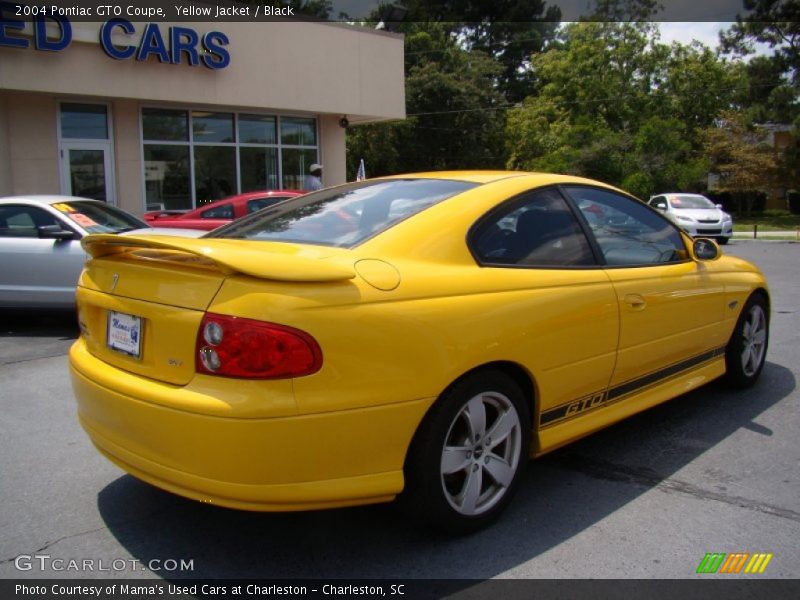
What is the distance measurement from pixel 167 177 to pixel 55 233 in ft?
27.0

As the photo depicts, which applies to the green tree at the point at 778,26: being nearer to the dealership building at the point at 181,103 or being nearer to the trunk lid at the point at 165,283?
the dealership building at the point at 181,103

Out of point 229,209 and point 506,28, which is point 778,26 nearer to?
point 506,28

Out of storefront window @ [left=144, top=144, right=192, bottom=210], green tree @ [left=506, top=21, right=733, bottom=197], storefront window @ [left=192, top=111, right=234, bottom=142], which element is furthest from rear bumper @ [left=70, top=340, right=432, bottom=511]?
green tree @ [left=506, top=21, right=733, bottom=197]

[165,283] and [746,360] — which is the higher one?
[165,283]

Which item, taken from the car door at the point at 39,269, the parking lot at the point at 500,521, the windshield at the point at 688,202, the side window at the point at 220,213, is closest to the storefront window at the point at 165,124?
the side window at the point at 220,213

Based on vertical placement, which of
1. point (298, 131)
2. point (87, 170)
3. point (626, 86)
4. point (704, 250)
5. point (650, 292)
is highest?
point (626, 86)

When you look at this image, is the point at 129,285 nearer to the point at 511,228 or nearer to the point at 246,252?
the point at 246,252

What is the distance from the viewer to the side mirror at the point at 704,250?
462cm

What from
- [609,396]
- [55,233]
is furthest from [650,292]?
[55,233]

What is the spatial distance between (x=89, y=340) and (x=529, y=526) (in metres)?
2.20

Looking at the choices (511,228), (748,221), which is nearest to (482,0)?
(748,221)

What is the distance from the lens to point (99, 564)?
2959mm

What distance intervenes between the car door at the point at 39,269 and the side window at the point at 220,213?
3445 millimetres

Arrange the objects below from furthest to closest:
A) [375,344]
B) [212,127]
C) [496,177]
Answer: [212,127] → [496,177] → [375,344]
